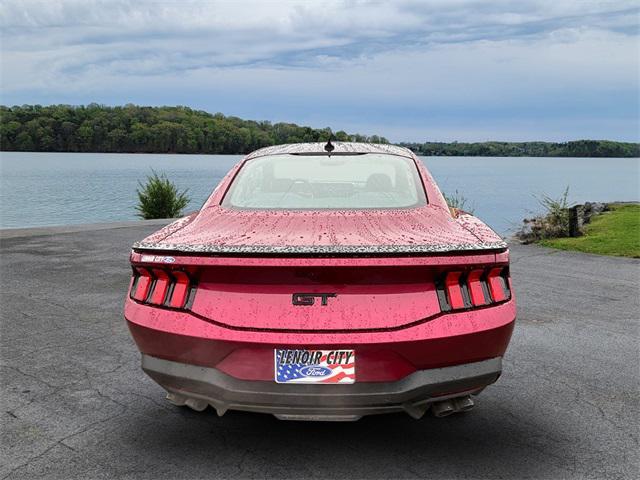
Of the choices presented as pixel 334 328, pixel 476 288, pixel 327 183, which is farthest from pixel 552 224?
pixel 334 328

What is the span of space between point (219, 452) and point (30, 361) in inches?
97.7

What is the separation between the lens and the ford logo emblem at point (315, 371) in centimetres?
293

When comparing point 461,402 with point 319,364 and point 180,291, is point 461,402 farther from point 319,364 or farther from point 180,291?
point 180,291

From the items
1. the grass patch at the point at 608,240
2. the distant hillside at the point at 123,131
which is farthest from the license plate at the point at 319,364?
the distant hillside at the point at 123,131

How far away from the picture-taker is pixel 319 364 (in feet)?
9.61

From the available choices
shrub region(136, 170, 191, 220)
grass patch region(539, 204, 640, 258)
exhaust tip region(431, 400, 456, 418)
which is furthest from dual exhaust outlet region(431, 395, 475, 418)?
shrub region(136, 170, 191, 220)

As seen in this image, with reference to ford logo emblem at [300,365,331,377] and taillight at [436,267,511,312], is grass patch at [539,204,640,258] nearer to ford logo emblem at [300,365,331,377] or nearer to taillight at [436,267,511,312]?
taillight at [436,267,511,312]

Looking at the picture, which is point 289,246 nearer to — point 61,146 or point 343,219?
point 343,219

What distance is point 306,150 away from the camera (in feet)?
15.2

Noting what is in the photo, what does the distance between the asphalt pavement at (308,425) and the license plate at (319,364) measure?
0.66 meters

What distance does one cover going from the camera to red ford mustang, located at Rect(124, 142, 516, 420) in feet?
9.65

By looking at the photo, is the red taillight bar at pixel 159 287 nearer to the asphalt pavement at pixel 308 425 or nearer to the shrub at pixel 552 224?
the asphalt pavement at pixel 308 425

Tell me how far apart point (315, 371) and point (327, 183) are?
1648mm

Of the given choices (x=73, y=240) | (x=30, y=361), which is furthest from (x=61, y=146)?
(x=30, y=361)
